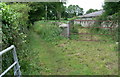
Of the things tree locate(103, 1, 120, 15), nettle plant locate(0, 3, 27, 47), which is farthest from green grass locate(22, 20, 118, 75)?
tree locate(103, 1, 120, 15)

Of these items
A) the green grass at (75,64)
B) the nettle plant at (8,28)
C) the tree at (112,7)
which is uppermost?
the tree at (112,7)

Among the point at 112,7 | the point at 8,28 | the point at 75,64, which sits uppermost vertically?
the point at 112,7

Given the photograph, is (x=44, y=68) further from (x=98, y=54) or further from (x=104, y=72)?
(x=98, y=54)

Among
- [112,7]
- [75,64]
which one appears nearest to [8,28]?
[75,64]

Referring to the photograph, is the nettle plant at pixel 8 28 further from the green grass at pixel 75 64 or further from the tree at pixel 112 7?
the tree at pixel 112 7

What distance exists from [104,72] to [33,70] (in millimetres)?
1946

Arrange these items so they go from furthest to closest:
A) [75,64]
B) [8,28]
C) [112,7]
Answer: [112,7] < [75,64] < [8,28]

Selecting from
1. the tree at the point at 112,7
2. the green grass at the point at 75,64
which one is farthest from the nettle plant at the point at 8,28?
the tree at the point at 112,7

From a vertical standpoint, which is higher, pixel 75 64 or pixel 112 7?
pixel 112 7

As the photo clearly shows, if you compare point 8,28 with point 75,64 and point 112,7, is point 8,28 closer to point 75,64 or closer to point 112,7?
point 75,64

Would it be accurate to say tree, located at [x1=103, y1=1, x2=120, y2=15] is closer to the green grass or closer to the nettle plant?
the green grass

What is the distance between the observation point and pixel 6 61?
7.85 ft

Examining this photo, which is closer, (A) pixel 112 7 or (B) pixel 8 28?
(B) pixel 8 28

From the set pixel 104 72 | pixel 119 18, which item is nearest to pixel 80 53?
pixel 104 72
